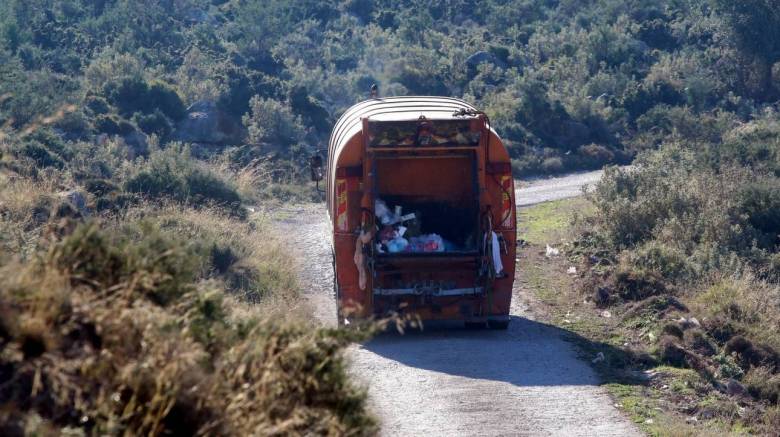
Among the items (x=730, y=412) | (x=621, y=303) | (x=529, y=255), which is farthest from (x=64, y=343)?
(x=529, y=255)

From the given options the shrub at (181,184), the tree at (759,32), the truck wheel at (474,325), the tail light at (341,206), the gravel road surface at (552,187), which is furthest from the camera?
the tree at (759,32)

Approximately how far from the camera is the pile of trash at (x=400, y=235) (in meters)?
10.6

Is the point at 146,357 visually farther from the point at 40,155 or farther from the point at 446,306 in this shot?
the point at 40,155

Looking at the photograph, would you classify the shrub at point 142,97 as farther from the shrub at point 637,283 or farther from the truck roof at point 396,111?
the shrub at point 637,283

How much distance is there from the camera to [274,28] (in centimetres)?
3950

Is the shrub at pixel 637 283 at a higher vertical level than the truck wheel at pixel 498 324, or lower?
higher

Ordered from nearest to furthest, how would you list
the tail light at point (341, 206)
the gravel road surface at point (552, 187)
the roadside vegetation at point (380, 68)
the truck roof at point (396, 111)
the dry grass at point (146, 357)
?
1. the dry grass at point (146, 357)
2. the tail light at point (341, 206)
3. the truck roof at point (396, 111)
4. the gravel road surface at point (552, 187)
5. the roadside vegetation at point (380, 68)

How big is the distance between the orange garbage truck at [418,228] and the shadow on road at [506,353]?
28cm

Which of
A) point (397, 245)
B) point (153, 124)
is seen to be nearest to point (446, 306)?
point (397, 245)

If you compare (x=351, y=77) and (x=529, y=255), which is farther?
(x=351, y=77)

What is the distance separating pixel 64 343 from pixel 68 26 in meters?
33.3

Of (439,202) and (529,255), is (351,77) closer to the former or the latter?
(529,255)

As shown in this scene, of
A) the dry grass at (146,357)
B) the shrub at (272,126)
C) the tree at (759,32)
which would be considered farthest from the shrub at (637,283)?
the tree at (759,32)

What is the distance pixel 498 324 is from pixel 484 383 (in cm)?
221
